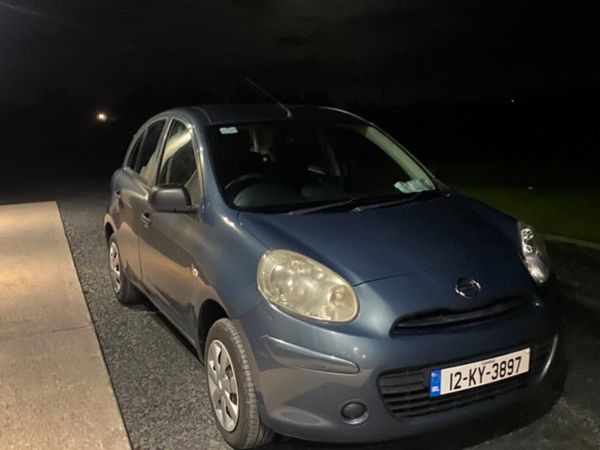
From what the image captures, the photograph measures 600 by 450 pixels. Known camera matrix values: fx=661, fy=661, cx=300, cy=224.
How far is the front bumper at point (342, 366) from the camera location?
108 inches

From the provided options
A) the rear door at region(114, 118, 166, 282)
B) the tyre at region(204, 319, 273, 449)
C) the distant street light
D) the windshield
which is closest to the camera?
the tyre at region(204, 319, 273, 449)

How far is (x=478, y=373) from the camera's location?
2918 mm

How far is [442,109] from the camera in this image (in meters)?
33.8

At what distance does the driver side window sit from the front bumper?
1.24 m

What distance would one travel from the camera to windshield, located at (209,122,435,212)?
12.5 ft

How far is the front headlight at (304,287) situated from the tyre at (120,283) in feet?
8.80

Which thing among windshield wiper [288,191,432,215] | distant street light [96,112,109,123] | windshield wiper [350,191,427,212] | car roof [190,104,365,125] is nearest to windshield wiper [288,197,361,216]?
windshield wiper [288,191,432,215]

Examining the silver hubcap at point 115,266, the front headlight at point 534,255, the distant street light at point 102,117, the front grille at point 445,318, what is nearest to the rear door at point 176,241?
the silver hubcap at point 115,266

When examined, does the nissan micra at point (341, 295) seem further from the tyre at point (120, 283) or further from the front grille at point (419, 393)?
the tyre at point (120, 283)

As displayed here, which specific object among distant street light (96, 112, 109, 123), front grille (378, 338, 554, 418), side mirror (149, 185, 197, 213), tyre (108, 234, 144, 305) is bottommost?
distant street light (96, 112, 109, 123)

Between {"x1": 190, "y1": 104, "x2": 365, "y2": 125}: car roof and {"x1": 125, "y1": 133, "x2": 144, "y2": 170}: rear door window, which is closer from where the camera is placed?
{"x1": 190, "y1": 104, "x2": 365, "y2": 125}: car roof

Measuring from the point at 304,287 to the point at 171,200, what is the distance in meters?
1.10

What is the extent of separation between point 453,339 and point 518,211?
7.32m

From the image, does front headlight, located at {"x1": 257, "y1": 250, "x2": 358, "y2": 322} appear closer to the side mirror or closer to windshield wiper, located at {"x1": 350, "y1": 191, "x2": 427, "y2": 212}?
windshield wiper, located at {"x1": 350, "y1": 191, "x2": 427, "y2": 212}
